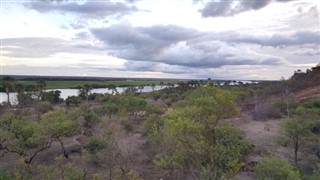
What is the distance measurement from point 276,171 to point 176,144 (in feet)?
25.4

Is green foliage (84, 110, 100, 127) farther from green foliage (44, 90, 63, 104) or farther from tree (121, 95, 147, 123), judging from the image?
green foliage (44, 90, 63, 104)

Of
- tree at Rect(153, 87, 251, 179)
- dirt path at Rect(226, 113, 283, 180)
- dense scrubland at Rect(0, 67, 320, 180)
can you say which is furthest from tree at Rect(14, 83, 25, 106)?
tree at Rect(153, 87, 251, 179)

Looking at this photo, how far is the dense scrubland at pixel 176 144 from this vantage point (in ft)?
75.9

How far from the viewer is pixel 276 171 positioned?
86.6 ft

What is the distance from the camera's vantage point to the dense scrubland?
2314cm

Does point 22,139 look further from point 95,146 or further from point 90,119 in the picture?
point 90,119

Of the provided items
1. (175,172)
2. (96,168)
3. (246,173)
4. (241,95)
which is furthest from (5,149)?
(241,95)

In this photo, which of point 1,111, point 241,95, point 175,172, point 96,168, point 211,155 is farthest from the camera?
point 241,95

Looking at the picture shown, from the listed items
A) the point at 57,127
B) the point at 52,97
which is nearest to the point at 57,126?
the point at 57,127

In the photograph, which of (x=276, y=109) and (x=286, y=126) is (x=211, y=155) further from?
(x=276, y=109)

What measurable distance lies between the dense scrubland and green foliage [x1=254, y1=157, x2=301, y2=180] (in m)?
0.07

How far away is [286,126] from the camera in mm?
35344

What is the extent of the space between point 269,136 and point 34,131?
29.1 m

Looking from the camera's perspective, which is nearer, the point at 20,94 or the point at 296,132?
the point at 296,132
